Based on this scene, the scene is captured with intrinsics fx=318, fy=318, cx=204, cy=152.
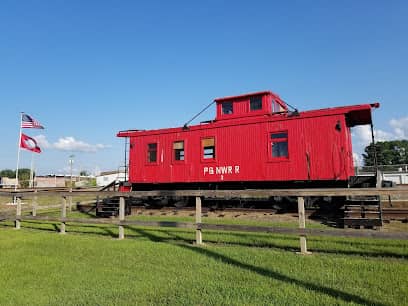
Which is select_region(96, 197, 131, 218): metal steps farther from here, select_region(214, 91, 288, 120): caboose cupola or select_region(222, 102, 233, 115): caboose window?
select_region(222, 102, 233, 115): caboose window

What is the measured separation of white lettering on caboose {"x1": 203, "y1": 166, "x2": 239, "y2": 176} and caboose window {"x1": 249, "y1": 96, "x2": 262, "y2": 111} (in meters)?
3.03

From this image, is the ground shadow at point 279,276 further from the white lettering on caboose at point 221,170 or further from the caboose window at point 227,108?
the caboose window at point 227,108

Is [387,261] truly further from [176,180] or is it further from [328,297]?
[176,180]

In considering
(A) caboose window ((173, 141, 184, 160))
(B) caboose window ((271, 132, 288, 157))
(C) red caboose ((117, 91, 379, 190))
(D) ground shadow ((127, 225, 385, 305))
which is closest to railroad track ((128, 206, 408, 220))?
(C) red caboose ((117, 91, 379, 190))

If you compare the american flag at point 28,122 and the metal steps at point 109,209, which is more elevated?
the american flag at point 28,122

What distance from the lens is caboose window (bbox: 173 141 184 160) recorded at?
570 inches

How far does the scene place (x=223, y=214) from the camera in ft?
39.7

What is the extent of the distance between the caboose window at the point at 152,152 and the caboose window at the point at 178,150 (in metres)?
1.14

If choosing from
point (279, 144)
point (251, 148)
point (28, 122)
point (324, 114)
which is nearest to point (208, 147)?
point (251, 148)

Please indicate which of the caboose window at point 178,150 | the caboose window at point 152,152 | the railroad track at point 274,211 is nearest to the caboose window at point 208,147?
the caboose window at point 178,150

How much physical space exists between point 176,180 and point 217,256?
29.6 ft

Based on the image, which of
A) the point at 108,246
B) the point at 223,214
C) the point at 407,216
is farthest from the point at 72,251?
the point at 407,216

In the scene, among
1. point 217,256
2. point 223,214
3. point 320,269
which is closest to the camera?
point 320,269

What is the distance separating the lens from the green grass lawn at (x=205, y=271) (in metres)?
3.69
